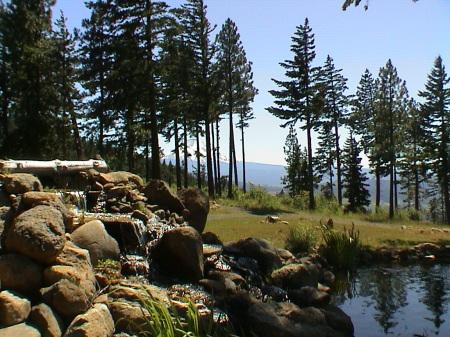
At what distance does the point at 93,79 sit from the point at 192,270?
2261cm

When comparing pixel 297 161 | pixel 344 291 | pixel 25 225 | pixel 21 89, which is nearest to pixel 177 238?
pixel 25 225

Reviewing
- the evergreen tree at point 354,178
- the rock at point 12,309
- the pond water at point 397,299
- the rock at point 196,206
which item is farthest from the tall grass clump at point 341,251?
the evergreen tree at point 354,178

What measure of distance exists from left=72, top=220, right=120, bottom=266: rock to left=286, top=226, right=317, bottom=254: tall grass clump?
728 centimetres

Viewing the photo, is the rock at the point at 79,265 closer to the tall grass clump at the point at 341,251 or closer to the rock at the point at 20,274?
the rock at the point at 20,274

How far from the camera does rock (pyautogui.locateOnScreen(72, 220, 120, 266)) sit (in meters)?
7.86

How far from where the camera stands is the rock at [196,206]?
13.2 meters

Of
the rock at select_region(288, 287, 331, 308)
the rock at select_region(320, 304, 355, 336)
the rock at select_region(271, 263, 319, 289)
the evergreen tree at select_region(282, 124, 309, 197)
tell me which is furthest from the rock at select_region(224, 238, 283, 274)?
the evergreen tree at select_region(282, 124, 309, 197)

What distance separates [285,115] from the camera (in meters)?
30.3

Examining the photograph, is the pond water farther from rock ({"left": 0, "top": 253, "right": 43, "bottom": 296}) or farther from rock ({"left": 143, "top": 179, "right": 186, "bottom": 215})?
rock ({"left": 0, "top": 253, "right": 43, "bottom": 296})

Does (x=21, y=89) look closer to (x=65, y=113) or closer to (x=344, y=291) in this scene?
(x=65, y=113)

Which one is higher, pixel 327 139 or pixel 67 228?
pixel 327 139

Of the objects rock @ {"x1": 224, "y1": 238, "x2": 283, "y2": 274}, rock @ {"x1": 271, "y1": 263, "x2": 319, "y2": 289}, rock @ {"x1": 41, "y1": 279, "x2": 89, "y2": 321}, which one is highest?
rock @ {"x1": 41, "y1": 279, "x2": 89, "y2": 321}

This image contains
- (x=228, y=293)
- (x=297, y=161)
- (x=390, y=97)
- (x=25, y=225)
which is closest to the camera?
(x=25, y=225)

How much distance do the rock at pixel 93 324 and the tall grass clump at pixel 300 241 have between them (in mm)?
8974
